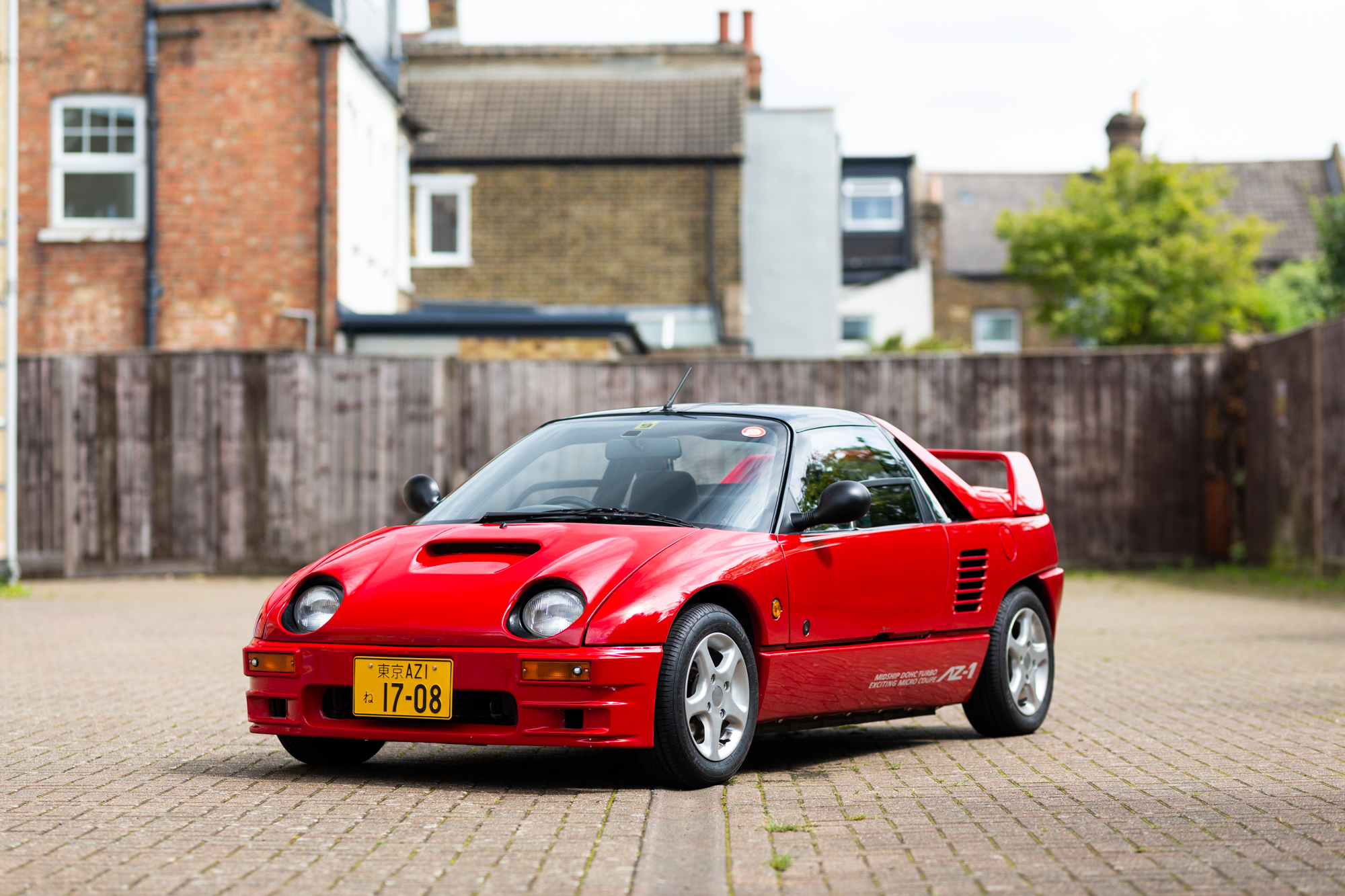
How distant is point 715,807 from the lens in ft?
18.6

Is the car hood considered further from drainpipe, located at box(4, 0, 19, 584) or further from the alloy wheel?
drainpipe, located at box(4, 0, 19, 584)

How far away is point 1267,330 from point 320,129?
33774 mm

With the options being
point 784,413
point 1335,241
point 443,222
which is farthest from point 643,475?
point 1335,241

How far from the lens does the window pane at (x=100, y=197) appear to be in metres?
23.7

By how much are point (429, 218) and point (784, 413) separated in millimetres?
25952

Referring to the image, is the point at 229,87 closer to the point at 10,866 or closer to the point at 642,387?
the point at 642,387

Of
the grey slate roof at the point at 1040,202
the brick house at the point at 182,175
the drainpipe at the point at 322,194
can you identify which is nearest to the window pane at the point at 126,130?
the brick house at the point at 182,175

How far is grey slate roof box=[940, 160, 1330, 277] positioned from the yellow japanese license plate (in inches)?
2140

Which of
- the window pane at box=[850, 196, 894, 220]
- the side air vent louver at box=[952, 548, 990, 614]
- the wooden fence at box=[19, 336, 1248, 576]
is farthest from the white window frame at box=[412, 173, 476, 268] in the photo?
the side air vent louver at box=[952, 548, 990, 614]

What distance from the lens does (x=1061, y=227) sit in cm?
4831

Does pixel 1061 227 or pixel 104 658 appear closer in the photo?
pixel 104 658

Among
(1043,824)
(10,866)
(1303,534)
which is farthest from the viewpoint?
(1303,534)

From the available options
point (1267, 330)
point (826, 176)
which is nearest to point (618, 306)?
point (826, 176)

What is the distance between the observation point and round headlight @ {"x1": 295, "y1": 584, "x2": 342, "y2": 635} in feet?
20.2
